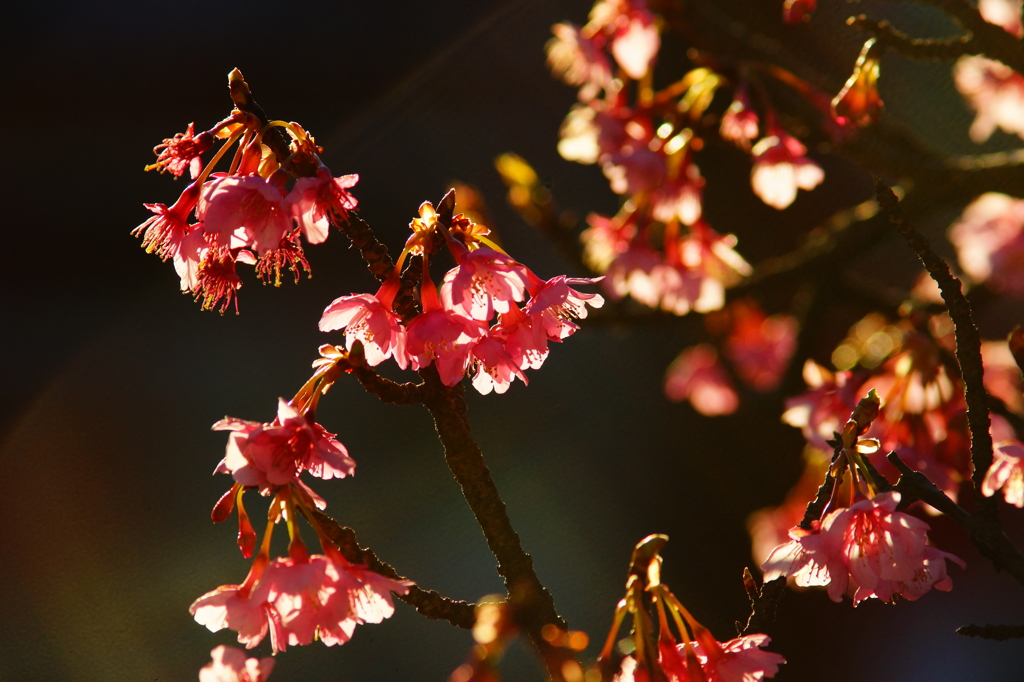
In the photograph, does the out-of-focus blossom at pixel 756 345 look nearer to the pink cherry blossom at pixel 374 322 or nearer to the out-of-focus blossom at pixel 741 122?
the out-of-focus blossom at pixel 741 122

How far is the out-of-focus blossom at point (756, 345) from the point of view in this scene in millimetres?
2039

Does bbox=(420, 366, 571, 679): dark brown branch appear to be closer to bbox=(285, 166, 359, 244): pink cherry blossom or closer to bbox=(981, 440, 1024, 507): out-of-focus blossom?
bbox=(285, 166, 359, 244): pink cherry blossom

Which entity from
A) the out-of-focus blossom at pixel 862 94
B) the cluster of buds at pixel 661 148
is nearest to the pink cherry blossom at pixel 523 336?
the out-of-focus blossom at pixel 862 94

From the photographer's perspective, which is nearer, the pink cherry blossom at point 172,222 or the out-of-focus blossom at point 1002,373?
the pink cherry blossom at point 172,222

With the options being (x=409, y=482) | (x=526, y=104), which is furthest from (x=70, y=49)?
(x=409, y=482)

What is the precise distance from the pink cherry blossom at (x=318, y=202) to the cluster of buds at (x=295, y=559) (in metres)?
0.08

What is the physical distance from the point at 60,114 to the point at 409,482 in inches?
61.8

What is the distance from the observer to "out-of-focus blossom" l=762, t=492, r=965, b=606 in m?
0.55

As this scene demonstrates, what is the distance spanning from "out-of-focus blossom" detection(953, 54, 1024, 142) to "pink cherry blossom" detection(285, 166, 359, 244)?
4.64ft

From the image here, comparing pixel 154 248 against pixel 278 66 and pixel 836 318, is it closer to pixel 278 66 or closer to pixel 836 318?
pixel 278 66

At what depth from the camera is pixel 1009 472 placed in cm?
61

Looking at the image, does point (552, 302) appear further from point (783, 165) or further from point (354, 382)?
point (354, 382)

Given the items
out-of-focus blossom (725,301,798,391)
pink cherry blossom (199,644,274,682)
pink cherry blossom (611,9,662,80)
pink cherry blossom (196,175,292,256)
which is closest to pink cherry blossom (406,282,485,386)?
pink cherry blossom (196,175,292,256)

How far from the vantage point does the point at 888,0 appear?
1112 millimetres
